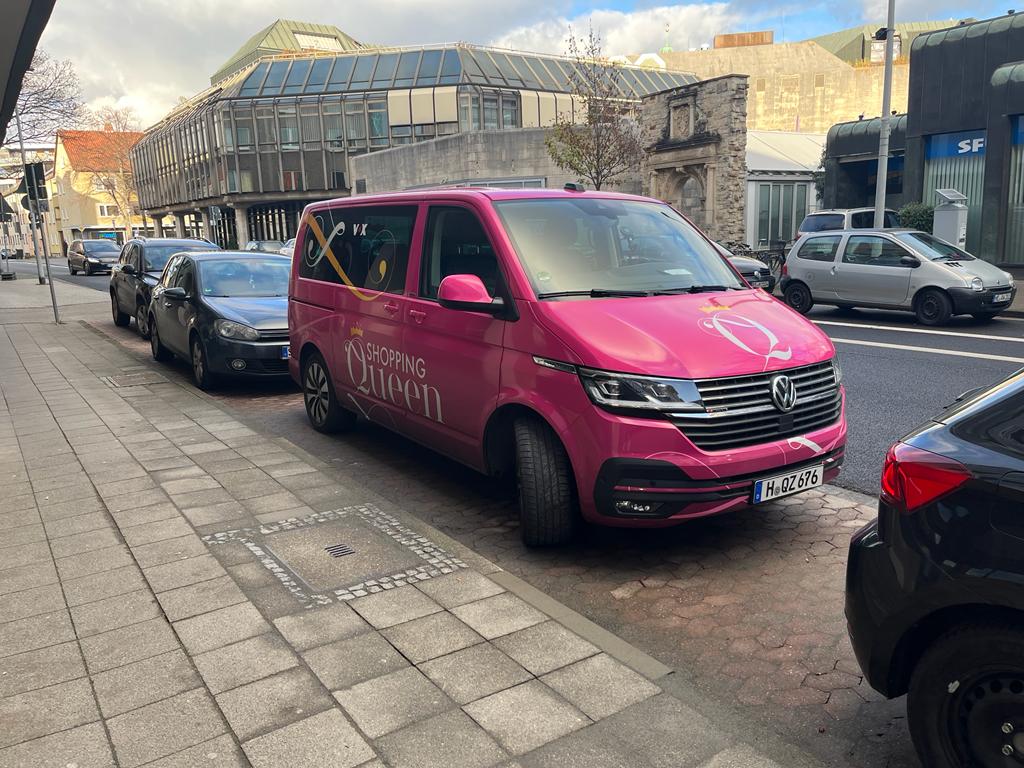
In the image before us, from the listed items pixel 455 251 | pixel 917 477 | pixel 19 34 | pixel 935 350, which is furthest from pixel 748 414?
pixel 19 34

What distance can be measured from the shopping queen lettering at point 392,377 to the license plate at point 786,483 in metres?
2.06

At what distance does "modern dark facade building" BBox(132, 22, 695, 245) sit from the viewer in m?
48.3

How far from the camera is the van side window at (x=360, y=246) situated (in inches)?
231

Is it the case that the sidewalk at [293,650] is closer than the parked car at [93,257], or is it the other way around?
the sidewalk at [293,650]

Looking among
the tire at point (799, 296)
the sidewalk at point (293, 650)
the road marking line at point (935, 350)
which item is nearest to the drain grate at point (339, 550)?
the sidewalk at point (293, 650)

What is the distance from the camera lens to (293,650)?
136 inches

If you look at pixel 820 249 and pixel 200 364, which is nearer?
pixel 200 364

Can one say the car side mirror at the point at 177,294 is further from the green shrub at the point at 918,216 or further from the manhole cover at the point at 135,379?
the green shrub at the point at 918,216

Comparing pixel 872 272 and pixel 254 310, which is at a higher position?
pixel 254 310

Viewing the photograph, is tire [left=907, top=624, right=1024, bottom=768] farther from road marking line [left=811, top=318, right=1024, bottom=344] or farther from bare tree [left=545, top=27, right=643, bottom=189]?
bare tree [left=545, top=27, right=643, bottom=189]

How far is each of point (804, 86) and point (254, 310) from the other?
7535 centimetres

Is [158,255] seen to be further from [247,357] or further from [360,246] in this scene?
[360,246]

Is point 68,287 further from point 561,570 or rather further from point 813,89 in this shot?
point 813,89

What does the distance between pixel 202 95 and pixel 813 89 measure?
169ft
